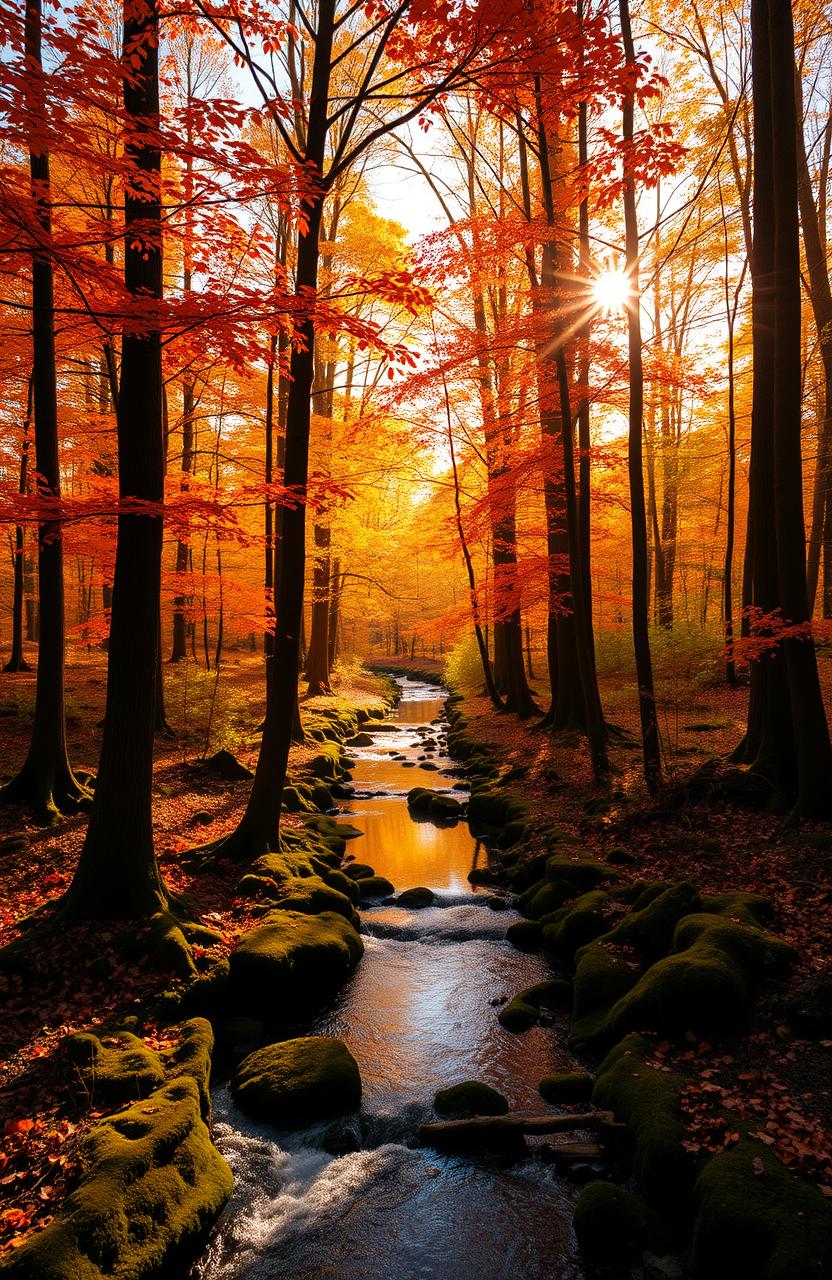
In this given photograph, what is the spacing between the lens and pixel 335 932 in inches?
256

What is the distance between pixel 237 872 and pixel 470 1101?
386cm

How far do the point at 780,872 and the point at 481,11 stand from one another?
27.0 feet

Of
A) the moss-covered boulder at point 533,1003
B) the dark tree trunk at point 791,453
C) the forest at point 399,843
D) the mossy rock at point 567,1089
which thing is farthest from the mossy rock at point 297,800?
the dark tree trunk at point 791,453

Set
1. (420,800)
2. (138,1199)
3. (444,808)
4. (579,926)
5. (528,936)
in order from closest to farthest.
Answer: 1. (138,1199)
2. (579,926)
3. (528,936)
4. (444,808)
5. (420,800)

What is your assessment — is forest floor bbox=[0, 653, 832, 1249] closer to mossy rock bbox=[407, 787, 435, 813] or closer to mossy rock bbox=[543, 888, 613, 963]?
mossy rock bbox=[543, 888, 613, 963]

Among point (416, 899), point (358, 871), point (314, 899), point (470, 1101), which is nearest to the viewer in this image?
point (470, 1101)

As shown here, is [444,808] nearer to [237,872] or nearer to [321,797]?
[321,797]

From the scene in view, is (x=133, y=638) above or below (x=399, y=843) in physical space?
above

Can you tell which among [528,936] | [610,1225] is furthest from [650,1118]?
[528,936]

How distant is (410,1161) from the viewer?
4.16m

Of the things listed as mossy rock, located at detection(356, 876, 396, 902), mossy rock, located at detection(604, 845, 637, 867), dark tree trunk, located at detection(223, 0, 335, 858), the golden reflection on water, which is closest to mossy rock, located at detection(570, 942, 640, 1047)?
mossy rock, located at detection(604, 845, 637, 867)

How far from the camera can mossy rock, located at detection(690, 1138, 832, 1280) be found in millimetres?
2730

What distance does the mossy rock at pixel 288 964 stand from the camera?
5.54 metres

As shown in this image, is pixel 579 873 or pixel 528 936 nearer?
pixel 528 936
